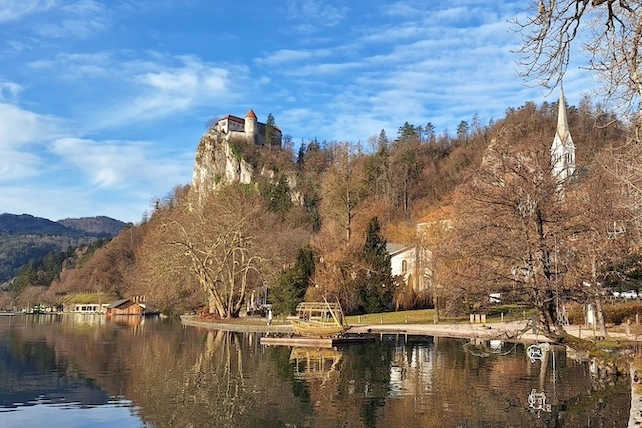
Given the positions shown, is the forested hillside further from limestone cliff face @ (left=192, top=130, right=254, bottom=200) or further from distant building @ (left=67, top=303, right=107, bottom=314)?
distant building @ (left=67, top=303, right=107, bottom=314)

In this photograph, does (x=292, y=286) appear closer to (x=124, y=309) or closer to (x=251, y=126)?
(x=124, y=309)

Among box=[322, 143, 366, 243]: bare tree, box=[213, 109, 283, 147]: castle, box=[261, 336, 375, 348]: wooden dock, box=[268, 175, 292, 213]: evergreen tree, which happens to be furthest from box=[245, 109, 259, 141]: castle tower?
box=[261, 336, 375, 348]: wooden dock

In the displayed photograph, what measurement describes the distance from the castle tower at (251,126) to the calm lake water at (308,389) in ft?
345

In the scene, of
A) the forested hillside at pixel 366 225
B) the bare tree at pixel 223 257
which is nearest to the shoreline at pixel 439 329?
the forested hillside at pixel 366 225

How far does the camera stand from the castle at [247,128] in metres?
131

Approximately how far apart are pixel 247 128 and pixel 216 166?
1367 centimetres

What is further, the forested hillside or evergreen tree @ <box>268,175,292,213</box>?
evergreen tree @ <box>268,175,292,213</box>

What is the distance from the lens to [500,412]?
13.7m

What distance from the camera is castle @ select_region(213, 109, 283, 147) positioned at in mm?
130625

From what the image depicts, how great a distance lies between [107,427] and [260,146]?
115004mm

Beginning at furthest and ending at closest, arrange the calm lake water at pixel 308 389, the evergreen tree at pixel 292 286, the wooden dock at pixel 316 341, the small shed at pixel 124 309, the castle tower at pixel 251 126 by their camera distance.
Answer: the castle tower at pixel 251 126
the small shed at pixel 124 309
the evergreen tree at pixel 292 286
the wooden dock at pixel 316 341
the calm lake water at pixel 308 389

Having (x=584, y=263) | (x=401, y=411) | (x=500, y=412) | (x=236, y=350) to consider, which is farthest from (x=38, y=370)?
(x=584, y=263)

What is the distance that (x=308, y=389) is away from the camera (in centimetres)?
1705

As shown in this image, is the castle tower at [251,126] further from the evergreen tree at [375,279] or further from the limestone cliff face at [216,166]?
the evergreen tree at [375,279]
